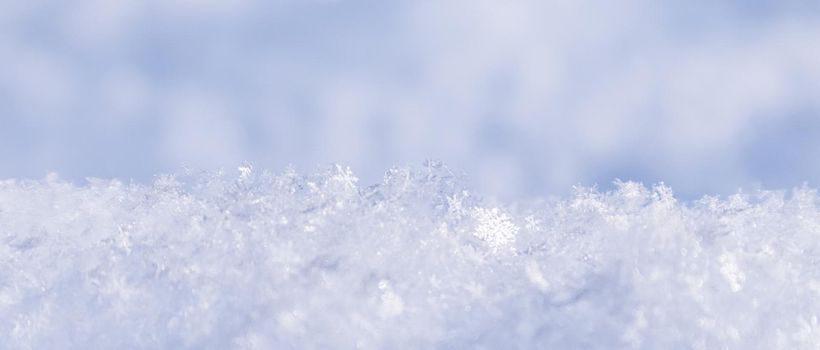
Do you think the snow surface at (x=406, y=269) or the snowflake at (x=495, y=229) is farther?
the snowflake at (x=495, y=229)

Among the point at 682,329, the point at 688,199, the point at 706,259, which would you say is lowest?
the point at 682,329

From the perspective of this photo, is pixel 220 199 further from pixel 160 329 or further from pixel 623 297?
pixel 623 297

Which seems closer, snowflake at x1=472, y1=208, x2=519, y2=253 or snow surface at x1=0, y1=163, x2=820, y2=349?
snow surface at x1=0, y1=163, x2=820, y2=349

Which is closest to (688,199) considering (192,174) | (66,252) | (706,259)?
(706,259)

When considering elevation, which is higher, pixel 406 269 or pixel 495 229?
pixel 495 229

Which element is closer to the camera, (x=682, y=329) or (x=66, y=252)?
(x=682, y=329)

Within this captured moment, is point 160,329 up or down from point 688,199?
down
